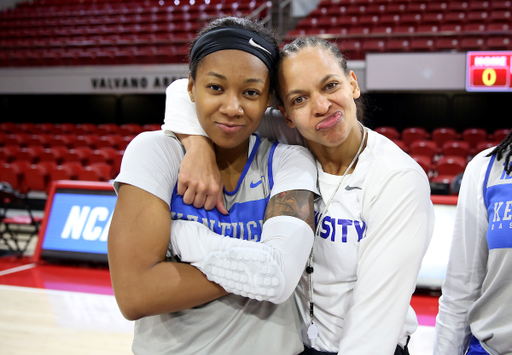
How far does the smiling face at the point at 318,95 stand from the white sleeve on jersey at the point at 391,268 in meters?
0.24

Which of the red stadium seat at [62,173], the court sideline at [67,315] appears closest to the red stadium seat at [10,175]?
the red stadium seat at [62,173]

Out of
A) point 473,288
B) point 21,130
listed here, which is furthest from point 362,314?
point 21,130

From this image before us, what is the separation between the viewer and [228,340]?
3.45 ft

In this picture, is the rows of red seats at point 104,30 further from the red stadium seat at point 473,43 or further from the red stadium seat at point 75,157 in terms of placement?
the red stadium seat at point 473,43

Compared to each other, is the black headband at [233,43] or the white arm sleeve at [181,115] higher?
the black headband at [233,43]

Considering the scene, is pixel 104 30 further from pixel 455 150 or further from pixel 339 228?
pixel 339 228

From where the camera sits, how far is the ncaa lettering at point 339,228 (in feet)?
3.74

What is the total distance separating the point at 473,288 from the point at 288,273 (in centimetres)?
67

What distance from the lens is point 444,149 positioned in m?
7.25

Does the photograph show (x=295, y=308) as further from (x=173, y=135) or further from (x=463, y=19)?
(x=463, y=19)

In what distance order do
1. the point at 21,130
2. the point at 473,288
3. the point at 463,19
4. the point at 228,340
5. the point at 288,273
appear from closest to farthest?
the point at 288,273 < the point at 228,340 < the point at 473,288 < the point at 463,19 < the point at 21,130

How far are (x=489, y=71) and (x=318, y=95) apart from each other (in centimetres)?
744

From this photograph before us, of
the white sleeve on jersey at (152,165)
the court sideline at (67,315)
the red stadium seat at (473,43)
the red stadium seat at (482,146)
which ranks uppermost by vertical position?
the red stadium seat at (473,43)

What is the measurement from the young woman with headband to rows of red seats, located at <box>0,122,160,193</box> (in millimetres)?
5328
